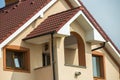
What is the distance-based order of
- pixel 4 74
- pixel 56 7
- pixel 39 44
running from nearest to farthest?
pixel 4 74 → pixel 39 44 → pixel 56 7

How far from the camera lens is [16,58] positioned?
33188mm

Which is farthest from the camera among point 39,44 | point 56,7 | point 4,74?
point 56,7

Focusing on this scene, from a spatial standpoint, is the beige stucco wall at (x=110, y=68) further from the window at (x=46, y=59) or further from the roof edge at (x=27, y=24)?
the roof edge at (x=27, y=24)

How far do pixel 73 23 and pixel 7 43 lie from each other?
4122mm

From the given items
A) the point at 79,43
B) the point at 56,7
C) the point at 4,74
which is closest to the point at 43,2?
the point at 56,7

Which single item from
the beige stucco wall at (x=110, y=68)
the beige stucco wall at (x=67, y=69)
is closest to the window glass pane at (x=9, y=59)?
the beige stucco wall at (x=67, y=69)

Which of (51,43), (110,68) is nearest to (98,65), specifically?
(110,68)

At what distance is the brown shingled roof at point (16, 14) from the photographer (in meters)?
33.0

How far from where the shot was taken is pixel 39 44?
3384 centimetres

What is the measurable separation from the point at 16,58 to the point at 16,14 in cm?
380

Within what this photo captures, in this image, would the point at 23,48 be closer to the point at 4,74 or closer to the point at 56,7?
the point at 4,74

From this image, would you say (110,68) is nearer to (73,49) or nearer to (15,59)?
(73,49)

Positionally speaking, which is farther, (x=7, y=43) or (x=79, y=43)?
(x=79, y=43)

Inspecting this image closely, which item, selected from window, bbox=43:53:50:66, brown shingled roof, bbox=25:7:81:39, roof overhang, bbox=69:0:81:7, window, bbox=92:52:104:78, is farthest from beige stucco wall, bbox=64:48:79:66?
roof overhang, bbox=69:0:81:7
